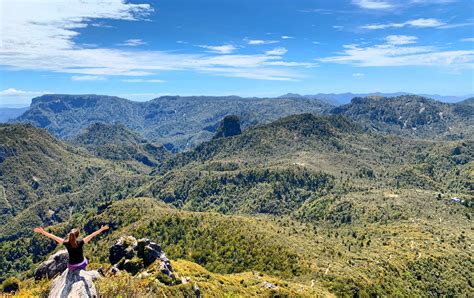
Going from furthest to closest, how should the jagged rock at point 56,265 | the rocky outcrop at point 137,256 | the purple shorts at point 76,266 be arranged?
the rocky outcrop at point 137,256 < the jagged rock at point 56,265 < the purple shorts at point 76,266

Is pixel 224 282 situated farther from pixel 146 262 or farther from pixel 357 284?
pixel 357 284

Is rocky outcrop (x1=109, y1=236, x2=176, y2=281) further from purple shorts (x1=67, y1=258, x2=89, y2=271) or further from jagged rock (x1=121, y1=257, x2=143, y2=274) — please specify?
purple shorts (x1=67, y1=258, x2=89, y2=271)

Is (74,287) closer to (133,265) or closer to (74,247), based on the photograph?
(74,247)

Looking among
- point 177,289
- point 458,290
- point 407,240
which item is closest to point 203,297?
point 177,289

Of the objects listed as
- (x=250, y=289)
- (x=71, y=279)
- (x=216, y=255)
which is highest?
(x=71, y=279)

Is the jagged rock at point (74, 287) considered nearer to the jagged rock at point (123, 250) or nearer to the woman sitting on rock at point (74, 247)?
the woman sitting on rock at point (74, 247)

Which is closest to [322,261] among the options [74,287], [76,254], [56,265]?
[56,265]

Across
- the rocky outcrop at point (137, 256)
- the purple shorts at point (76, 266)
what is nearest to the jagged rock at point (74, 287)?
the purple shorts at point (76, 266)

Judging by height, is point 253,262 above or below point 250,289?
below
